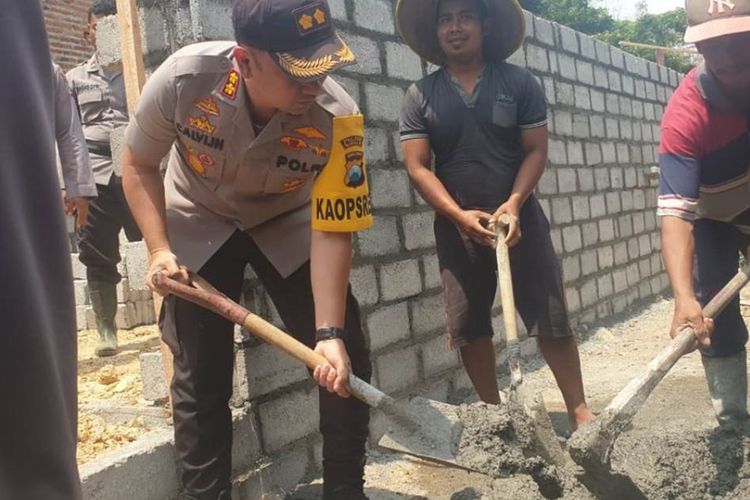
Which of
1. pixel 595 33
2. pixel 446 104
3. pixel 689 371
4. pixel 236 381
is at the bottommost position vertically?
pixel 689 371

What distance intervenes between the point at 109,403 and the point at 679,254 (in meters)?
2.26

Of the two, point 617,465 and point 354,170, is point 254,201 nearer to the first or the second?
point 354,170

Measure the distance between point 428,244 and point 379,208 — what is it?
1.52 feet

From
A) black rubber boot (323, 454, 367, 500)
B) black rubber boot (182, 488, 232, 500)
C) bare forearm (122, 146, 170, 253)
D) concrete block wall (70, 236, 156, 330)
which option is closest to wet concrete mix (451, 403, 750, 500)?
black rubber boot (323, 454, 367, 500)

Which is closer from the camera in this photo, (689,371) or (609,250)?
(689,371)

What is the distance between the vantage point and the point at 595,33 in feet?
93.9

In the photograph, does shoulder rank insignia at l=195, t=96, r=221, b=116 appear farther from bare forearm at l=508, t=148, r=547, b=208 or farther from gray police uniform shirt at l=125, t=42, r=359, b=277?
bare forearm at l=508, t=148, r=547, b=208

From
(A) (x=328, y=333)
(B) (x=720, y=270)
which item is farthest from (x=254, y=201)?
(B) (x=720, y=270)

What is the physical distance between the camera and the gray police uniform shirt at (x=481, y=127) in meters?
3.17

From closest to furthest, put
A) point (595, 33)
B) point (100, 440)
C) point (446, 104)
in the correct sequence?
point (100, 440) < point (446, 104) < point (595, 33)

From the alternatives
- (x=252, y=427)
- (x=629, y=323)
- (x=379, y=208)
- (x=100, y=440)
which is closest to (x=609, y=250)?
(x=629, y=323)

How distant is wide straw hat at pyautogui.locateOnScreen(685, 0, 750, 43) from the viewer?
2.29 m

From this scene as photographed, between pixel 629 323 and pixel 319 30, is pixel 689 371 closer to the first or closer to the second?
pixel 629 323

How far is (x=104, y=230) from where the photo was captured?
4.25 meters
